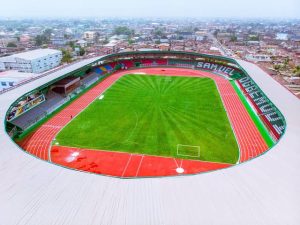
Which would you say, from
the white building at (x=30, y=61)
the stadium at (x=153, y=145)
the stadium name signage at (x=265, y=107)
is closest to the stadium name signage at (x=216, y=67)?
the stadium at (x=153, y=145)

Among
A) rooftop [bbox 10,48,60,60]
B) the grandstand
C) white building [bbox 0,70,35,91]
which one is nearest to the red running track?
the grandstand

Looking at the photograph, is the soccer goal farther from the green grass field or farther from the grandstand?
the grandstand

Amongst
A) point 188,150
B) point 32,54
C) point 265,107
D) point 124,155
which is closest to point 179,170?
point 188,150

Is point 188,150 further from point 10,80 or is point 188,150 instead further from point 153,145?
point 10,80

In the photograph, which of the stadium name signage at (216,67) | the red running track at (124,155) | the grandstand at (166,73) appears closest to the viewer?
the red running track at (124,155)

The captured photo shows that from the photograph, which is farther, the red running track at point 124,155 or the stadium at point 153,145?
the red running track at point 124,155

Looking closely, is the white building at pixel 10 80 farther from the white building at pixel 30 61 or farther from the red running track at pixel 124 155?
the red running track at pixel 124 155
